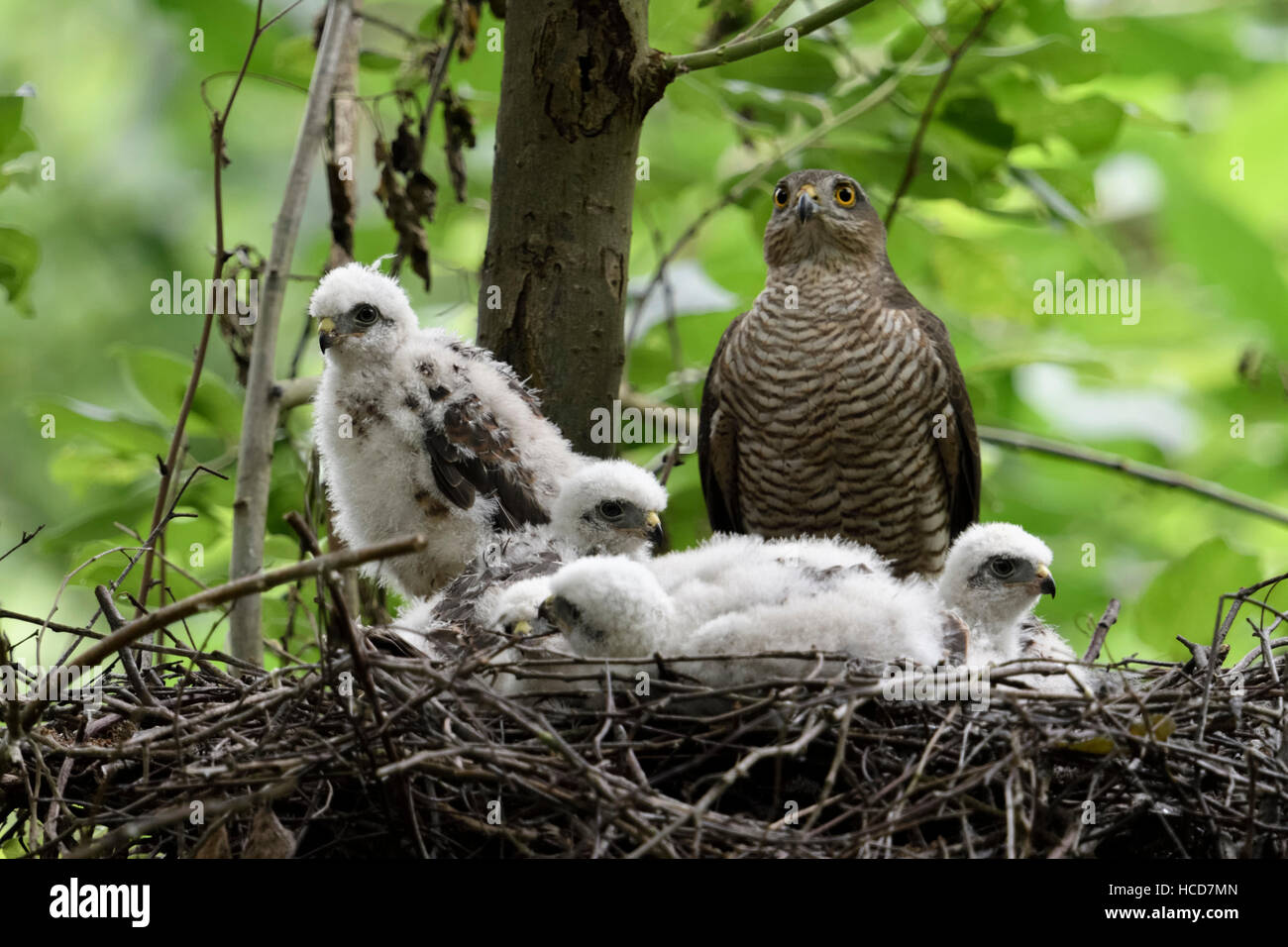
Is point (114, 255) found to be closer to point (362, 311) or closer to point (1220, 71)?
point (362, 311)

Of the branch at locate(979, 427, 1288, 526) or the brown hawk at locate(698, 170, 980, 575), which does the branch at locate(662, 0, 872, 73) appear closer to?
the brown hawk at locate(698, 170, 980, 575)

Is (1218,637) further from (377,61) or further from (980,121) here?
(377,61)

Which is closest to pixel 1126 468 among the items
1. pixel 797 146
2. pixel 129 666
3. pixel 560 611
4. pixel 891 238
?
pixel 891 238

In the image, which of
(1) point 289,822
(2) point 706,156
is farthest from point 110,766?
(2) point 706,156

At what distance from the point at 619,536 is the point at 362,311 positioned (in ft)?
3.13

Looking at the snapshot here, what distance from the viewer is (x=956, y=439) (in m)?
3.99

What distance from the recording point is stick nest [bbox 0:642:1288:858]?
2.26 meters

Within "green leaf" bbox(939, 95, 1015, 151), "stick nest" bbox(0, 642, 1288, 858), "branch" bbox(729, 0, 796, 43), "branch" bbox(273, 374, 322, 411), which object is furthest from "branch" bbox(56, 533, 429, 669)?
"green leaf" bbox(939, 95, 1015, 151)

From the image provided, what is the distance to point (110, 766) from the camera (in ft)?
8.40

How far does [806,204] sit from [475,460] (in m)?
1.45

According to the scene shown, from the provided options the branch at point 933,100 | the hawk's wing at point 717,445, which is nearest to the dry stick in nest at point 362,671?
the hawk's wing at point 717,445

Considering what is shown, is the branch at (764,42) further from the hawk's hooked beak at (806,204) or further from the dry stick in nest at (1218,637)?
the dry stick in nest at (1218,637)

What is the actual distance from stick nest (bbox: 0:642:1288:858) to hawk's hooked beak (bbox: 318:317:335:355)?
1.17 metres

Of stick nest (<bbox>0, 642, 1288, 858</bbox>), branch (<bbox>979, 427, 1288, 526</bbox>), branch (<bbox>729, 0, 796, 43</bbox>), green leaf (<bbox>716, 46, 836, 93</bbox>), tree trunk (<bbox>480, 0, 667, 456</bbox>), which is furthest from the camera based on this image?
branch (<bbox>979, 427, 1288, 526</bbox>)
